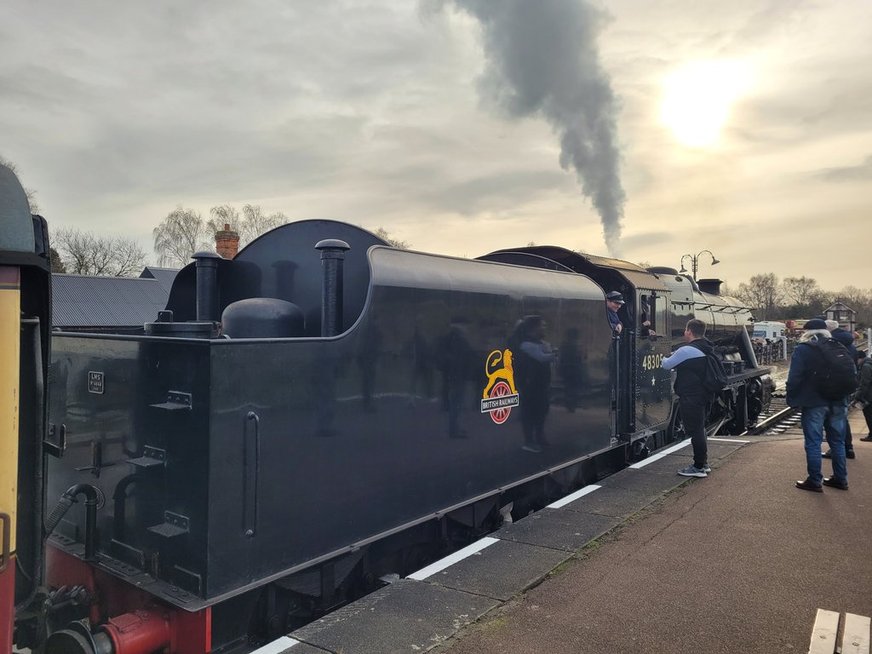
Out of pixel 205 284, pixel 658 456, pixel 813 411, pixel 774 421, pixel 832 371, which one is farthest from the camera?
pixel 774 421

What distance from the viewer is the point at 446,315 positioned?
4.23 m

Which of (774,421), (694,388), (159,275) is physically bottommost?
(774,421)

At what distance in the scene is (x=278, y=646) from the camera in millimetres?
3023

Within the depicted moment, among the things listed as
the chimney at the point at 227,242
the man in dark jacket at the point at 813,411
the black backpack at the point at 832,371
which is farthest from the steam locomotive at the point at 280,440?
the chimney at the point at 227,242

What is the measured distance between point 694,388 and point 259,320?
4.80m

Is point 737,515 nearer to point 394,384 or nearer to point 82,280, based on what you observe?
point 394,384

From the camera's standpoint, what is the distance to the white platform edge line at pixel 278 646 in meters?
2.97

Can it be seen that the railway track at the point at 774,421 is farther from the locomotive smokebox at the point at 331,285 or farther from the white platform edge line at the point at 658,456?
the locomotive smokebox at the point at 331,285

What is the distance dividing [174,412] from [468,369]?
2.06m

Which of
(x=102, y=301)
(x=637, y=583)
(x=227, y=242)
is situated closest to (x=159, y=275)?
(x=102, y=301)

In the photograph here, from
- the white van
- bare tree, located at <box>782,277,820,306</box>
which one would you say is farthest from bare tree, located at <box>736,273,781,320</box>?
the white van

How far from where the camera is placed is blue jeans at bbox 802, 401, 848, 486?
5895mm

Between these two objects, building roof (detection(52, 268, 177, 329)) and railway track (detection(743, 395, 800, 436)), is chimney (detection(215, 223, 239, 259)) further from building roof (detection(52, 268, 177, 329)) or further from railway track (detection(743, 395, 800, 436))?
railway track (detection(743, 395, 800, 436))

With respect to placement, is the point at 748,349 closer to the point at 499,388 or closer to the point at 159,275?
the point at 499,388
